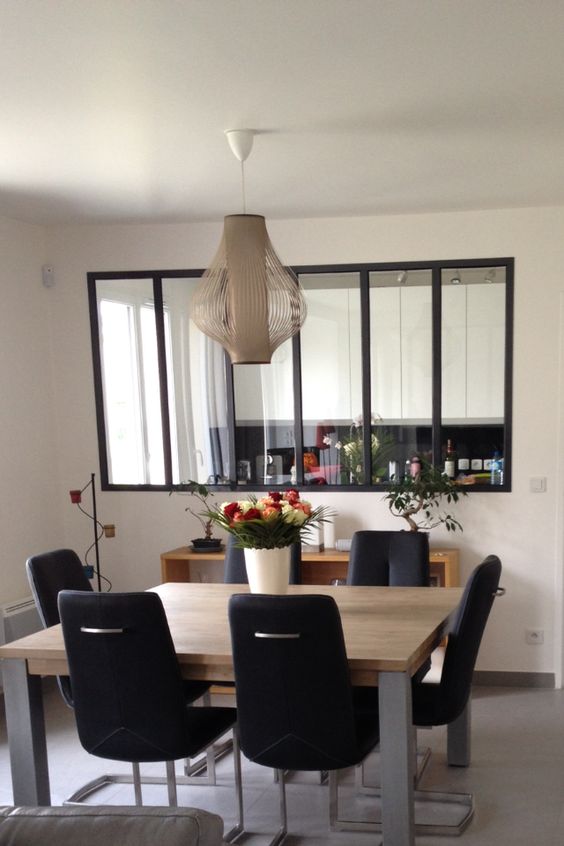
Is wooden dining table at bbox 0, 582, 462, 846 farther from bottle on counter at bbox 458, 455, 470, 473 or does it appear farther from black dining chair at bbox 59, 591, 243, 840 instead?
bottle on counter at bbox 458, 455, 470, 473

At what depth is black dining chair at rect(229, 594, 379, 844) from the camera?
105 inches

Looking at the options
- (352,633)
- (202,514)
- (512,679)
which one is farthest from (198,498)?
(352,633)

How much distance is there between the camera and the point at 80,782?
3865mm

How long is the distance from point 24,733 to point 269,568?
1.11 meters

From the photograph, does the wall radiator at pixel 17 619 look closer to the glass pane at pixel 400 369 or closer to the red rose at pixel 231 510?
the red rose at pixel 231 510

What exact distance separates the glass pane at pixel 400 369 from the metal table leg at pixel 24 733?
8.97 ft

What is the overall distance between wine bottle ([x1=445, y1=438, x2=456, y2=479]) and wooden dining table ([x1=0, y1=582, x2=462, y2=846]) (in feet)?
4.73

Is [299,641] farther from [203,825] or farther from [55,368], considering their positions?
[55,368]

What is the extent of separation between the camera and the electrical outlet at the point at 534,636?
16.5ft

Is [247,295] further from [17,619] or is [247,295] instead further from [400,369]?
[17,619]

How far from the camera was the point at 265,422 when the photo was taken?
18.0 ft

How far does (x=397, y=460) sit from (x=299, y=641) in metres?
2.74

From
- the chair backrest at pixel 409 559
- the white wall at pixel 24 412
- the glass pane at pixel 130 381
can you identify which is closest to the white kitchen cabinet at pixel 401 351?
the chair backrest at pixel 409 559

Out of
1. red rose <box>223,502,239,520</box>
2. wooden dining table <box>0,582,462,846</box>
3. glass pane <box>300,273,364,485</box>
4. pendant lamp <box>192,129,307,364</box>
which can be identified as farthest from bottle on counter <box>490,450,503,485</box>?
red rose <box>223,502,239,520</box>
